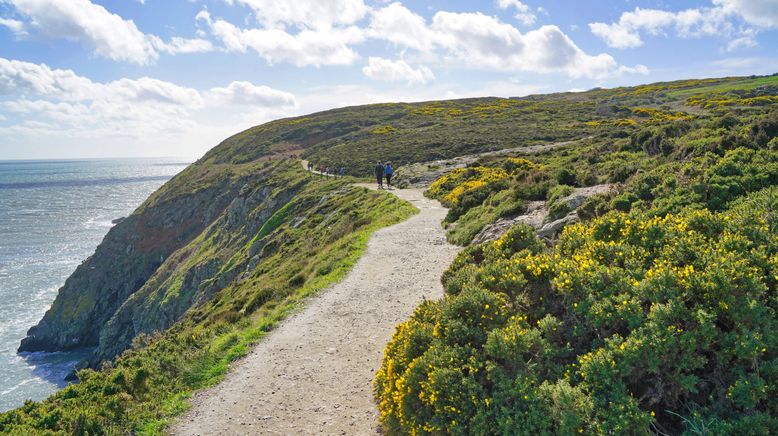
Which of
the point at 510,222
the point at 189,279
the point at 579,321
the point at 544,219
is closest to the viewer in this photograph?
the point at 579,321

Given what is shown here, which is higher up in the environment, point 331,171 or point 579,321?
point 331,171

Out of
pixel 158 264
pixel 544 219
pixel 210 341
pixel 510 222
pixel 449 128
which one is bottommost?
pixel 158 264

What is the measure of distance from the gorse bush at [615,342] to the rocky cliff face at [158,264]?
107 ft

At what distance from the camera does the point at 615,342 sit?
5.54 m

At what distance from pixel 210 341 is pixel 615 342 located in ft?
34.5

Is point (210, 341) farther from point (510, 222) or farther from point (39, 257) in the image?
point (39, 257)

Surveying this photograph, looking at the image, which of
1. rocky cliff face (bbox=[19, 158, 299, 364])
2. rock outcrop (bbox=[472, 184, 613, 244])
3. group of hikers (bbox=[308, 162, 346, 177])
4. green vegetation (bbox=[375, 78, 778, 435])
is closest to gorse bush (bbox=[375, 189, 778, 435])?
green vegetation (bbox=[375, 78, 778, 435])

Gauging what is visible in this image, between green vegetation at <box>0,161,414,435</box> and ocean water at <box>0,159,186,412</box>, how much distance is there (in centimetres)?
2454

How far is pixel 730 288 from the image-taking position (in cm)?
545

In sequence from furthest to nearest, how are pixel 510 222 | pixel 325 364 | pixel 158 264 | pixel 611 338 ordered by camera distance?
pixel 158 264, pixel 510 222, pixel 325 364, pixel 611 338

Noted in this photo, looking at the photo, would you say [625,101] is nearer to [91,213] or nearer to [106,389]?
Answer: [106,389]

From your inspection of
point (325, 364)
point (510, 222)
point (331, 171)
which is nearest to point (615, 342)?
point (325, 364)

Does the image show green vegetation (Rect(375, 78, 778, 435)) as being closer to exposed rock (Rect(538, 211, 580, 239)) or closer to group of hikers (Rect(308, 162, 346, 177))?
exposed rock (Rect(538, 211, 580, 239))

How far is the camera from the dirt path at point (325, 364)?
810 cm
